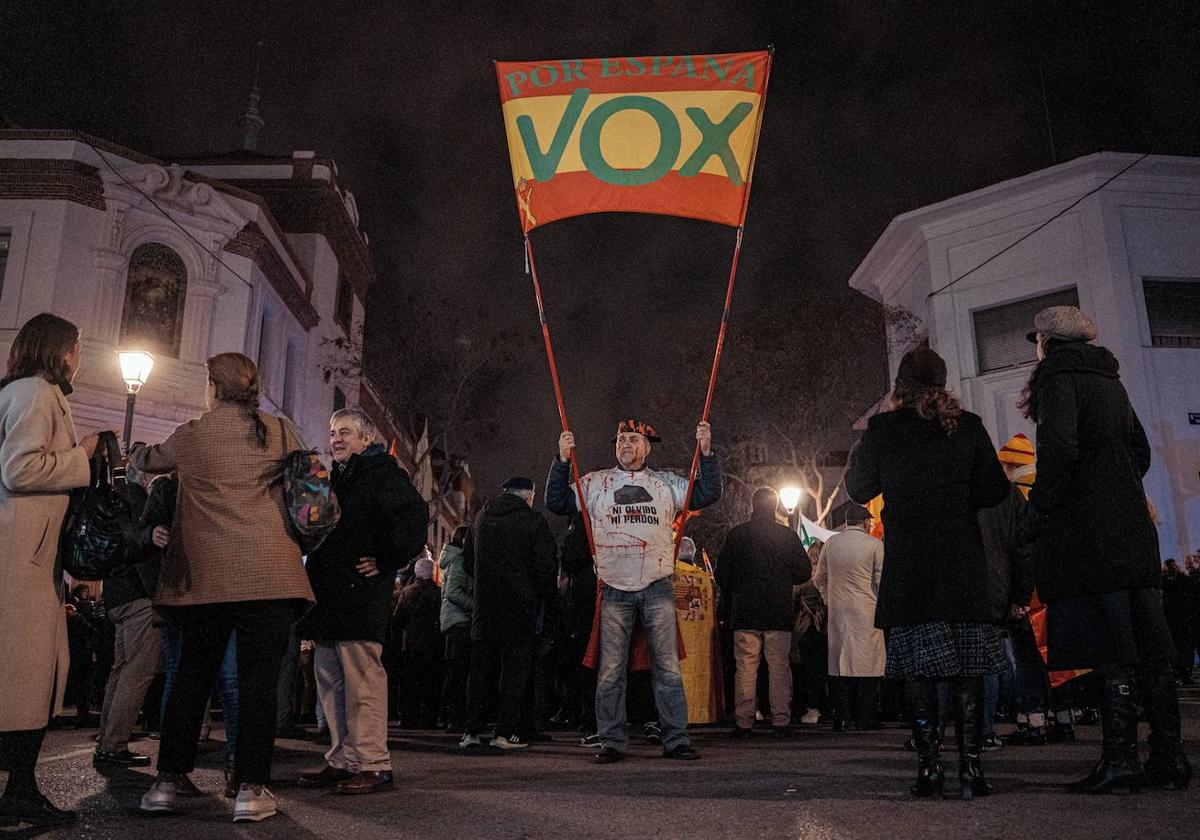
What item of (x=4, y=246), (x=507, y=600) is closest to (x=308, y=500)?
(x=507, y=600)

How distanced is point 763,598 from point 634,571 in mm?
2432

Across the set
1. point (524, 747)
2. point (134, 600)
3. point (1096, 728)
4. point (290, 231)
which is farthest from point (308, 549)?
point (290, 231)

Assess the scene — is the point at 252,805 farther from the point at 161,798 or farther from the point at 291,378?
the point at 291,378

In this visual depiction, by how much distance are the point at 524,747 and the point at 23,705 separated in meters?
4.03

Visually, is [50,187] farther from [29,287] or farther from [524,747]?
[524,747]

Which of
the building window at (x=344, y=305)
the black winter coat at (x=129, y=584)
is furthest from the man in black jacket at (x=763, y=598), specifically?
the building window at (x=344, y=305)

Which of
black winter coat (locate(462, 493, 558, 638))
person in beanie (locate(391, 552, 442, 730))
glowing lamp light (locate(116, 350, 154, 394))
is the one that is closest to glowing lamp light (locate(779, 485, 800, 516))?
person in beanie (locate(391, 552, 442, 730))

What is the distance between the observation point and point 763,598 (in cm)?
809

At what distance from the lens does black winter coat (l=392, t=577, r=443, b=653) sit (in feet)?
32.9

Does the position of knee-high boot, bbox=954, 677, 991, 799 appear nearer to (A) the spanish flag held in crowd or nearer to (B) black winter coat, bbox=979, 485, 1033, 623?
(B) black winter coat, bbox=979, 485, 1033, 623

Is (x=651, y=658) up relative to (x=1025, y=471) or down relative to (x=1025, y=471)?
down

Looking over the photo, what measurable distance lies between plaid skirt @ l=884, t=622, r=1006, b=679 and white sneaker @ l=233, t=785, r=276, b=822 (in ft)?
8.84

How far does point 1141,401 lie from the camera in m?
21.9

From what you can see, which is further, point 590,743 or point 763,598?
point 763,598
